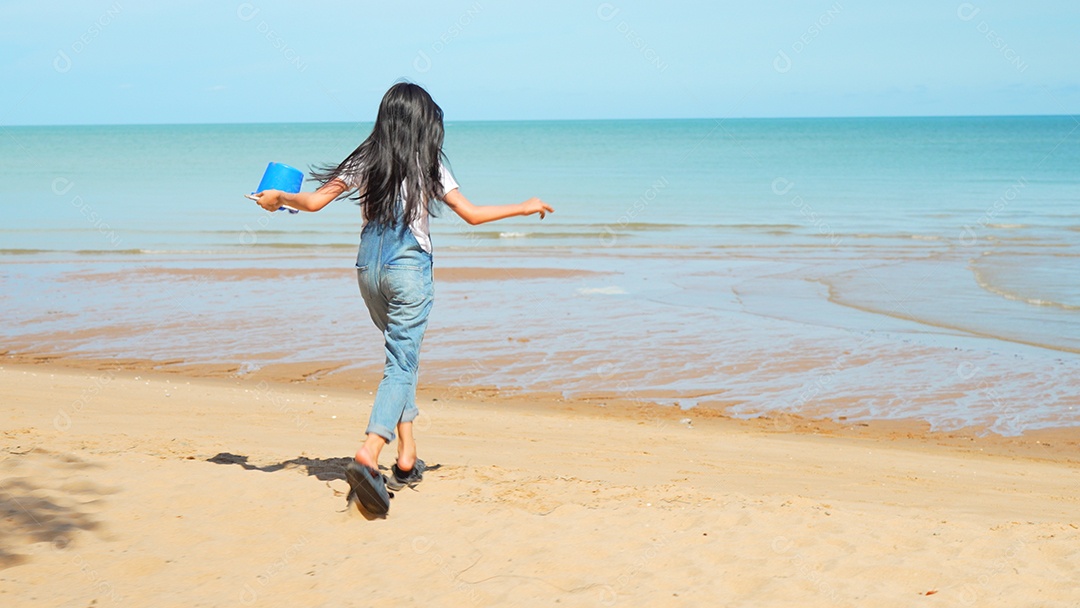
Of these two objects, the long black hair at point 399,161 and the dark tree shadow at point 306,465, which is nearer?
the long black hair at point 399,161

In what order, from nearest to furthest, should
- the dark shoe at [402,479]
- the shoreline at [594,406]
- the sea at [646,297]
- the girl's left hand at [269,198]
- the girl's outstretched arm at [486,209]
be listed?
the girl's left hand at [269,198]
the girl's outstretched arm at [486,209]
the dark shoe at [402,479]
the shoreline at [594,406]
the sea at [646,297]

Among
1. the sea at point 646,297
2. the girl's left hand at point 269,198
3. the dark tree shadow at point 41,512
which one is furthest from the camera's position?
the sea at point 646,297

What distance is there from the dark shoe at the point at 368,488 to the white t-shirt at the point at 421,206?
0.99 m

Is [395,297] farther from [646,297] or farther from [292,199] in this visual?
[646,297]

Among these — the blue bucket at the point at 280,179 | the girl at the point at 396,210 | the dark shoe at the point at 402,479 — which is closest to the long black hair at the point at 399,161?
the girl at the point at 396,210

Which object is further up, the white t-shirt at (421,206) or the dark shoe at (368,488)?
the white t-shirt at (421,206)

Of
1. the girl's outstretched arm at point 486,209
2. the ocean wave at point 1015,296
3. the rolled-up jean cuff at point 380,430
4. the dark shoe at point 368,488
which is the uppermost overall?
the girl's outstretched arm at point 486,209

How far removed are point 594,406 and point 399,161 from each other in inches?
157

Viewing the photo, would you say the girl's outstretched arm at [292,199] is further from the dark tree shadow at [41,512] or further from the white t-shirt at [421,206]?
the dark tree shadow at [41,512]

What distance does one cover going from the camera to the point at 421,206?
14.5 ft

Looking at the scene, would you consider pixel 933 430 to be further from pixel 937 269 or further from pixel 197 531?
pixel 937 269

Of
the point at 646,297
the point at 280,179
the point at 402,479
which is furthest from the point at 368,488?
the point at 646,297

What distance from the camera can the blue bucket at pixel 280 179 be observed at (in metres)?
4.35

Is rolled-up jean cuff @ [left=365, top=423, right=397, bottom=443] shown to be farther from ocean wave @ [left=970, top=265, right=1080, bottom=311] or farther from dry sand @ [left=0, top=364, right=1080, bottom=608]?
ocean wave @ [left=970, top=265, right=1080, bottom=311]
